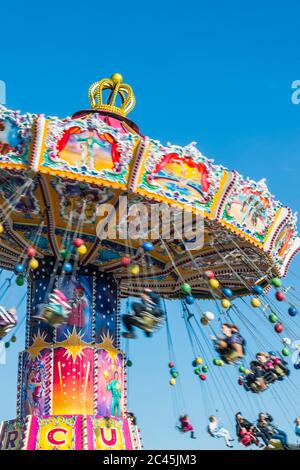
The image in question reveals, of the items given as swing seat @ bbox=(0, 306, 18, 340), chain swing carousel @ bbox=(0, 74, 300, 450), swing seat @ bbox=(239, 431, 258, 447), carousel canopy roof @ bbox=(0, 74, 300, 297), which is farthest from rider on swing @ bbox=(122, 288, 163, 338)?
swing seat @ bbox=(239, 431, 258, 447)

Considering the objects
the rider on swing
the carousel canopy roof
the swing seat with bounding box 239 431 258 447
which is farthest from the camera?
the swing seat with bounding box 239 431 258 447

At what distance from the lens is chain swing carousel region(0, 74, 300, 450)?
12164 mm

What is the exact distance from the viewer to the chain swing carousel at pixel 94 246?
39.9 feet

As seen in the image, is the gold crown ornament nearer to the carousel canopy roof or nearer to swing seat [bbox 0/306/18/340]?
the carousel canopy roof

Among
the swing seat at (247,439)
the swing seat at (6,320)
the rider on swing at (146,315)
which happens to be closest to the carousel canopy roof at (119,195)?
the rider on swing at (146,315)

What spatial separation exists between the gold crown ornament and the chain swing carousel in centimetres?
3

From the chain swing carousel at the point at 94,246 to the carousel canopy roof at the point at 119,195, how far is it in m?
0.02

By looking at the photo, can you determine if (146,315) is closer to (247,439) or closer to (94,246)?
(94,246)

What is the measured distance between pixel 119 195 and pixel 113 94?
4326mm

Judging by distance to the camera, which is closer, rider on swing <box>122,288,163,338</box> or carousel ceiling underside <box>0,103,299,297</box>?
carousel ceiling underside <box>0,103,299,297</box>

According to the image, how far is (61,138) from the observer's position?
39.6ft

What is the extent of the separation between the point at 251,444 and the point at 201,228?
4606 mm

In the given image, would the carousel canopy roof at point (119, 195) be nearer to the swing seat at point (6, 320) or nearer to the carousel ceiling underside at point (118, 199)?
the carousel ceiling underside at point (118, 199)

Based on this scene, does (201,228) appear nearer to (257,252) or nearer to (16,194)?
(257,252)
